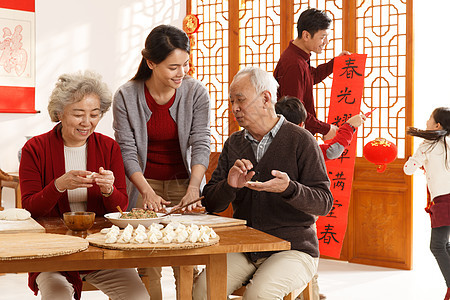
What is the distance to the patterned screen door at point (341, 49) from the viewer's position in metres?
4.48

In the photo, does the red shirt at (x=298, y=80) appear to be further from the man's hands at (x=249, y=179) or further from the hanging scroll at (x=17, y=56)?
the hanging scroll at (x=17, y=56)

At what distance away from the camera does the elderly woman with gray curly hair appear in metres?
2.23

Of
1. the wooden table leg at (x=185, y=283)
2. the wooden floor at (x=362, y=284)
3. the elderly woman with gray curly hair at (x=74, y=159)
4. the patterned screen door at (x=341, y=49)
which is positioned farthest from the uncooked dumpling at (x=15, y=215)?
the patterned screen door at (x=341, y=49)

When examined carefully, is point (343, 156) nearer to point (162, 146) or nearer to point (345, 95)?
point (345, 95)

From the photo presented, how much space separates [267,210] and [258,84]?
A: 0.49 metres

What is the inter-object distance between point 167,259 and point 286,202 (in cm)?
60

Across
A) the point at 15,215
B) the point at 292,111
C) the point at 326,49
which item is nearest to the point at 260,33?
the point at 326,49

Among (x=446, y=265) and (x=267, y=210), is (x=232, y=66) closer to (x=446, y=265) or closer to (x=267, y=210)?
(x=446, y=265)

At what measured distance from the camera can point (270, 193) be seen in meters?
2.24

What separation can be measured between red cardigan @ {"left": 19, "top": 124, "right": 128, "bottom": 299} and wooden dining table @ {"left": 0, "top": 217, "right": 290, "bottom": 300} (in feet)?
1.26

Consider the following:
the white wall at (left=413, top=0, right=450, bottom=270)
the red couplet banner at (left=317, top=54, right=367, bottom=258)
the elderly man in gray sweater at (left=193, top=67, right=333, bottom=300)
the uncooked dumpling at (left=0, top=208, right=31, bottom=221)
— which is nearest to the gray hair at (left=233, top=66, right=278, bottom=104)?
the elderly man in gray sweater at (left=193, top=67, right=333, bottom=300)

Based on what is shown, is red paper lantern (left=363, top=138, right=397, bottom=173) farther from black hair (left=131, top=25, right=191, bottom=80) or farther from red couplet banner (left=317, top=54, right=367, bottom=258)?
black hair (left=131, top=25, right=191, bottom=80)

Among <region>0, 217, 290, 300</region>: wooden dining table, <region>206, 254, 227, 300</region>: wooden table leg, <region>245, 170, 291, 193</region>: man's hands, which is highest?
<region>245, 170, 291, 193</region>: man's hands

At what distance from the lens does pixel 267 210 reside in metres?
2.23
